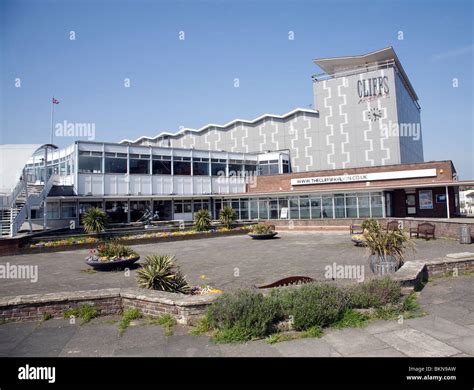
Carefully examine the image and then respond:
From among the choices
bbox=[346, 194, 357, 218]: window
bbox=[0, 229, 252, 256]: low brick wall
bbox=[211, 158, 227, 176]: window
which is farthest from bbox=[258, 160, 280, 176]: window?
bbox=[0, 229, 252, 256]: low brick wall

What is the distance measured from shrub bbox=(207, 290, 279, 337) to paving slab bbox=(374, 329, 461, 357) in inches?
67.9

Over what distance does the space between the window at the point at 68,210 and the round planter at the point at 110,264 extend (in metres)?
18.7

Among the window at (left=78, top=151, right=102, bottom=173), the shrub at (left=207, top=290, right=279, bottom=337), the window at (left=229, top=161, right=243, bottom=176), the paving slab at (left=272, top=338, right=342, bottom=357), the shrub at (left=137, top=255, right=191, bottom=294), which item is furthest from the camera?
the window at (left=229, top=161, right=243, bottom=176)

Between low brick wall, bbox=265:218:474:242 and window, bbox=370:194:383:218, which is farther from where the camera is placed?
window, bbox=370:194:383:218

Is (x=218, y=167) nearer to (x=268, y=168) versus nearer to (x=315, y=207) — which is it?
(x=268, y=168)

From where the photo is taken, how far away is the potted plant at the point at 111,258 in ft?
40.4

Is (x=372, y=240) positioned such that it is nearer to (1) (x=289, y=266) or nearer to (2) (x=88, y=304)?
(1) (x=289, y=266)

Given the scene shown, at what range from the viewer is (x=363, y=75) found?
125ft

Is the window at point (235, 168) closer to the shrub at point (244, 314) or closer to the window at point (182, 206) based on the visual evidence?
the window at point (182, 206)

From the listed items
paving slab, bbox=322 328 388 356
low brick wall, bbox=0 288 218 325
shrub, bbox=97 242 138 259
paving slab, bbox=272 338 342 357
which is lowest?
paving slab, bbox=272 338 342 357

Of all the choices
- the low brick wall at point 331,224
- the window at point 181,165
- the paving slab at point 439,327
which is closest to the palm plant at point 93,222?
the window at point 181,165

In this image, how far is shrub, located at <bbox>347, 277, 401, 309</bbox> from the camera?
6445mm

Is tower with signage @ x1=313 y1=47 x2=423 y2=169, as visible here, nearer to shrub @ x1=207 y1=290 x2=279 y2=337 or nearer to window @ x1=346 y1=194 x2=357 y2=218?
window @ x1=346 y1=194 x2=357 y2=218

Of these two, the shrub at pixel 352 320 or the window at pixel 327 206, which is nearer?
the shrub at pixel 352 320
